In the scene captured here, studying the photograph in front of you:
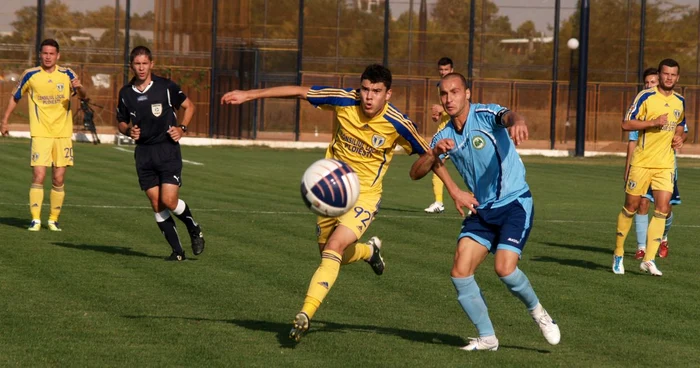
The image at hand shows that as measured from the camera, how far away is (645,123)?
534 inches

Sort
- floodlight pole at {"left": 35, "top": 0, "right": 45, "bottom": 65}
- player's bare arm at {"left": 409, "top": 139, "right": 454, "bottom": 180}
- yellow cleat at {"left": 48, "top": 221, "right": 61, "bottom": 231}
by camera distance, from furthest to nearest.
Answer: floodlight pole at {"left": 35, "top": 0, "right": 45, "bottom": 65}
yellow cleat at {"left": 48, "top": 221, "right": 61, "bottom": 231}
player's bare arm at {"left": 409, "top": 139, "right": 454, "bottom": 180}

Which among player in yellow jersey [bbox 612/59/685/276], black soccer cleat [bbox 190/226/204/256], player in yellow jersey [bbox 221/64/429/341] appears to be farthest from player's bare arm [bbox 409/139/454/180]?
player in yellow jersey [bbox 612/59/685/276]

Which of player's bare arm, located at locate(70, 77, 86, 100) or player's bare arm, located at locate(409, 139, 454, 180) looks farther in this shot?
player's bare arm, located at locate(70, 77, 86, 100)

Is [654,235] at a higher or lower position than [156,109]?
lower

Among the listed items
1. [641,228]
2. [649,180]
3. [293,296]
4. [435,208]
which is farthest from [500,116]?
[435,208]

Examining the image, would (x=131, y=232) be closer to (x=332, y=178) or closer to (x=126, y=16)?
(x=332, y=178)

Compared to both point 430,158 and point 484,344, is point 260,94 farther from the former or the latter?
point 484,344

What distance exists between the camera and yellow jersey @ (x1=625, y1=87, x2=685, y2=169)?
545 inches

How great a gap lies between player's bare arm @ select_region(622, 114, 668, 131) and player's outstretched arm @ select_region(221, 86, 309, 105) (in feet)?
17.6

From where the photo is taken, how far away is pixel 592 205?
2312 centimetres

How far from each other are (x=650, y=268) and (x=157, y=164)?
5610 millimetres

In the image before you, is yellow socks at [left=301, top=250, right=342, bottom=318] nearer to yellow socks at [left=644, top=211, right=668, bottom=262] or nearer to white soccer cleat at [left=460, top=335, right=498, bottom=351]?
white soccer cleat at [left=460, top=335, right=498, bottom=351]

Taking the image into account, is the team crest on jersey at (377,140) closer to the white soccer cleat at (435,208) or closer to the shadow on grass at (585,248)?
the shadow on grass at (585,248)

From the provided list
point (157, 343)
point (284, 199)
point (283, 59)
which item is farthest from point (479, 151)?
point (283, 59)
